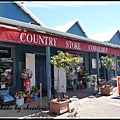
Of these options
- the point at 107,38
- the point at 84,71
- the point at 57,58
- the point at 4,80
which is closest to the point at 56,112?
the point at 57,58

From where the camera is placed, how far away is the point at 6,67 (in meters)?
8.61

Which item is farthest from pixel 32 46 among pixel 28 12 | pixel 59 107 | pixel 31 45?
pixel 59 107

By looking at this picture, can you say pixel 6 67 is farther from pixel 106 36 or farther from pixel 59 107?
pixel 106 36

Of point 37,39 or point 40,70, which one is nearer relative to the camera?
point 37,39

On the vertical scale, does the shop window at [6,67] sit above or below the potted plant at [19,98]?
above

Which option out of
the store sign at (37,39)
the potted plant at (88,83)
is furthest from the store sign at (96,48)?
the store sign at (37,39)

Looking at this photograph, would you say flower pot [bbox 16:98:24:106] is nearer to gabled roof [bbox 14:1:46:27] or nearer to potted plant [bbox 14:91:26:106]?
potted plant [bbox 14:91:26:106]

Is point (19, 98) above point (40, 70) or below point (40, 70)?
below

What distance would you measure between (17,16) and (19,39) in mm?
4736

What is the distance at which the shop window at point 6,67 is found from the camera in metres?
8.43

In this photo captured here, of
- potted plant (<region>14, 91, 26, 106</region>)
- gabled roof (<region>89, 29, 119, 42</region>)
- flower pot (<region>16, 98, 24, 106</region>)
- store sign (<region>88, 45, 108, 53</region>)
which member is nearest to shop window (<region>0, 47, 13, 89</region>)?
potted plant (<region>14, 91, 26, 106</region>)

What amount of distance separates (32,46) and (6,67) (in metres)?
2.09

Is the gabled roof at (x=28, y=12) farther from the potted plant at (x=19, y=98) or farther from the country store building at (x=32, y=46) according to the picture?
the potted plant at (x=19, y=98)

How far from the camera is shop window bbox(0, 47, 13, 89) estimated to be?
843cm
